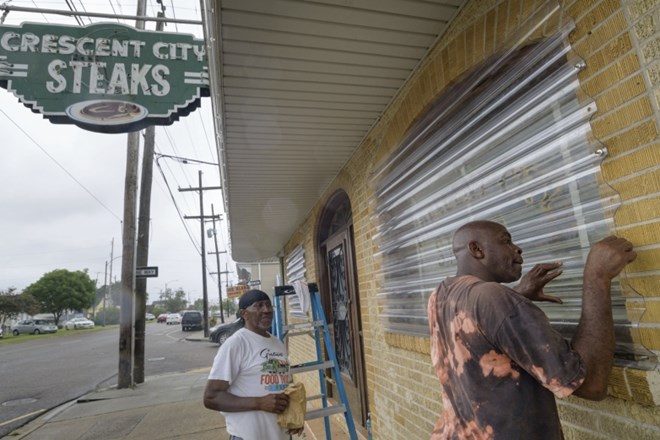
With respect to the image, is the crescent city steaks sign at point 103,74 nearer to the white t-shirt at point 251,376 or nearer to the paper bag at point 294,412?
the white t-shirt at point 251,376

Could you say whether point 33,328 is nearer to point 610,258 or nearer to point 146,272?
point 146,272

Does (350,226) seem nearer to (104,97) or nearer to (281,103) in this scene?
(281,103)

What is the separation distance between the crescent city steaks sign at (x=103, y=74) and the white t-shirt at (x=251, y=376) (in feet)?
10.1

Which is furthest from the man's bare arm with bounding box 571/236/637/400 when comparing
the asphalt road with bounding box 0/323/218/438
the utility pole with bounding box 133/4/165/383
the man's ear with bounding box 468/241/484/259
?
the utility pole with bounding box 133/4/165/383

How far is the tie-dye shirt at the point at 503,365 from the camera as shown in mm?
929

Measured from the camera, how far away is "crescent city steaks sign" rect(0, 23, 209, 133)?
428 centimetres

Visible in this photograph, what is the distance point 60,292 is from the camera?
155 feet

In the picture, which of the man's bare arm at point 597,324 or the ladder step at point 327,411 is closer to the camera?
the man's bare arm at point 597,324

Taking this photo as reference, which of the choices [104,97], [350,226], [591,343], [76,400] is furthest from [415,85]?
[76,400]

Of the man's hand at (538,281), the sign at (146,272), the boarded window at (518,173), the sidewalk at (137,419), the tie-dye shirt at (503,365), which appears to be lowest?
the sidewalk at (137,419)

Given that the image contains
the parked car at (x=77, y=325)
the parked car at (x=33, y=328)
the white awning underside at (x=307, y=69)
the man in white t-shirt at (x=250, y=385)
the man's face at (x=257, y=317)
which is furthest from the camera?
the parked car at (x=77, y=325)

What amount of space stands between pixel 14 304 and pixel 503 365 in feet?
172

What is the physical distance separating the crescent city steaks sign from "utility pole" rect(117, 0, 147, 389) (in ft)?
16.0

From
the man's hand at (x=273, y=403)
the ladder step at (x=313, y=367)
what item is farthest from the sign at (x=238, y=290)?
the man's hand at (x=273, y=403)
